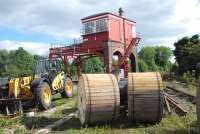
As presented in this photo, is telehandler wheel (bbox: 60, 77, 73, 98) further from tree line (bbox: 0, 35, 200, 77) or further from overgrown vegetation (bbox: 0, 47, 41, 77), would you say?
overgrown vegetation (bbox: 0, 47, 41, 77)

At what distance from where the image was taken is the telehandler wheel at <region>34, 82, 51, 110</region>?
18250 mm

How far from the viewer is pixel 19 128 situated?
13609 millimetres

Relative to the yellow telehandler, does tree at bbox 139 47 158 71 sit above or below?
above

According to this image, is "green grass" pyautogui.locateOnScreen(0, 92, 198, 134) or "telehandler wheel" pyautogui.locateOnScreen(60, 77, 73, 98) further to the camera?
"telehandler wheel" pyautogui.locateOnScreen(60, 77, 73, 98)

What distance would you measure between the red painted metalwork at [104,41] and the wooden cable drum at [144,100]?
31483 millimetres

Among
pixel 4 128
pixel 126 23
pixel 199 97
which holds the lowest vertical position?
pixel 4 128

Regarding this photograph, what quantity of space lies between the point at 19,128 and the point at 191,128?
204 inches

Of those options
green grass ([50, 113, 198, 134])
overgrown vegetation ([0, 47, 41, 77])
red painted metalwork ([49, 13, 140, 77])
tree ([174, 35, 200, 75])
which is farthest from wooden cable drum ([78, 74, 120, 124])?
overgrown vegetation ([0, 47, 41, 77])

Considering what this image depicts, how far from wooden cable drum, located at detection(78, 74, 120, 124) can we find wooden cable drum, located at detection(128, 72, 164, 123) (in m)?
0.43

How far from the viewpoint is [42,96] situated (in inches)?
727

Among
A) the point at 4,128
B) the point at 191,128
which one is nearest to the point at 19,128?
the point at 4,128

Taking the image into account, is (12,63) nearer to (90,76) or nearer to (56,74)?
(56,74)

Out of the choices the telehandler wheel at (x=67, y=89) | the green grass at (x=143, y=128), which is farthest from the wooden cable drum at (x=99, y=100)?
the telehandler wheel at (x=67, y=89)

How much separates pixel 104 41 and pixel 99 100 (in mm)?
33967
